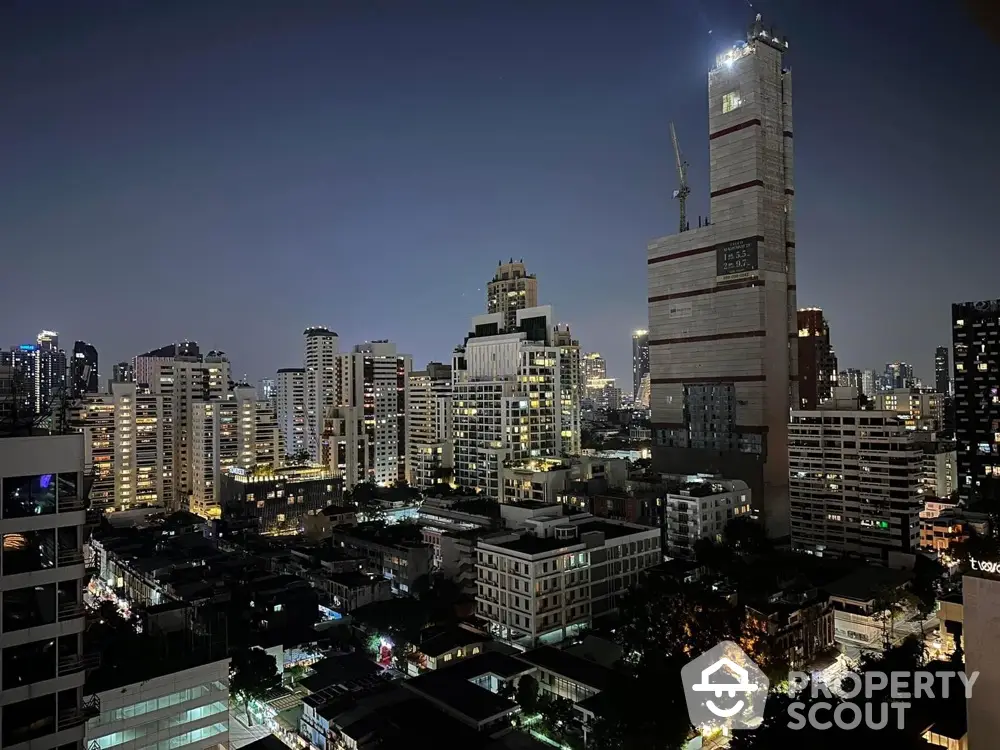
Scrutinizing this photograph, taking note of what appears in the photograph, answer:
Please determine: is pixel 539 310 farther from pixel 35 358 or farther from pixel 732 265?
pixel 35 358

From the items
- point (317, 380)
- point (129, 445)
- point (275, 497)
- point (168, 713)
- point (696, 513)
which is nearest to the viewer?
point (168, 713)

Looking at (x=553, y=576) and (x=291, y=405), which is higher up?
(x=291, y=405)

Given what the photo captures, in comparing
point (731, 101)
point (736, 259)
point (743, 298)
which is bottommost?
point (743, 298)

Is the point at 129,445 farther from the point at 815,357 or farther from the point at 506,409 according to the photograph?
the point at 815,357

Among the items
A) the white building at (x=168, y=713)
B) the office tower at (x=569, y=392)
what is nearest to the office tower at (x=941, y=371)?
the office tower at (x=569, y=392)

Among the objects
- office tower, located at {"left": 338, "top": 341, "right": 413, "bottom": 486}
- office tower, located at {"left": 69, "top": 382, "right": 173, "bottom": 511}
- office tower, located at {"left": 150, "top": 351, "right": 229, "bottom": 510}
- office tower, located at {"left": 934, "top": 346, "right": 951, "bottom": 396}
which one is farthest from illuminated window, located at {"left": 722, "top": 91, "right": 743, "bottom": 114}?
office tower, located at {"left": 934, "top": 346, "right": 951, "bottom": 396}

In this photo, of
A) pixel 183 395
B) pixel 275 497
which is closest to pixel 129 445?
pixel 183 395

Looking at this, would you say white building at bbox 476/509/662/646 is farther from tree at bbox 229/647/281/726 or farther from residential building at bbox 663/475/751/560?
tree at bbox 229/647/281/726
